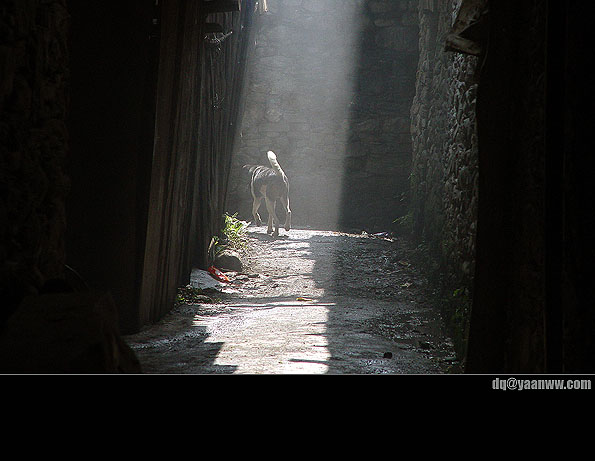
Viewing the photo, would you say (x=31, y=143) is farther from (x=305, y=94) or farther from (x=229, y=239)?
(x=305, y=94)

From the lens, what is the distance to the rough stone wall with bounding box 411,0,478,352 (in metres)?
4.39

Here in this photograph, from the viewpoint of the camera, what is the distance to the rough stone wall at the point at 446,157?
173 inches

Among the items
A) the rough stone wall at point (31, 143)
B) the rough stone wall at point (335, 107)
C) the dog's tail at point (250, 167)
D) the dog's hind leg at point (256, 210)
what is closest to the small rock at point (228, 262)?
the dog's hind leg at point (256, 210)

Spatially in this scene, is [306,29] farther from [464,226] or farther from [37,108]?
[37,108]

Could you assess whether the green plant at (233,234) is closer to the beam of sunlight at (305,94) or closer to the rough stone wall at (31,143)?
the beam of sunlight at (305,94)

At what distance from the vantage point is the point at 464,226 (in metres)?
4.52

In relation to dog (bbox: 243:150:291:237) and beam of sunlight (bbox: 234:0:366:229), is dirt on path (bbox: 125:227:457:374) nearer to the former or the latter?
dog (bbox: 243:150:291:237)

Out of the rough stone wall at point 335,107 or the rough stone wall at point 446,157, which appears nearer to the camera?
the rough stone wall at point 446,157

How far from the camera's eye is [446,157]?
5539mm

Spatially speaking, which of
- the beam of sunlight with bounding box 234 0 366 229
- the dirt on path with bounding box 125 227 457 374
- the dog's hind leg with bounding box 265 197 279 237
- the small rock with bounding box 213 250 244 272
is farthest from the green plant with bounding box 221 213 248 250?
the beam of sunlight with bounding box 234 0 366 229

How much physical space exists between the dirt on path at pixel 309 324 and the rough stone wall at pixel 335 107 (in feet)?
14.5

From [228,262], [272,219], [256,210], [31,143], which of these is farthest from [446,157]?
[256,210]
